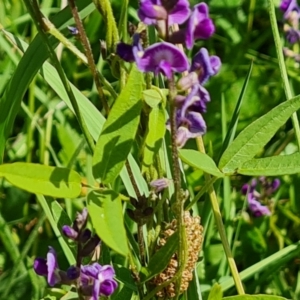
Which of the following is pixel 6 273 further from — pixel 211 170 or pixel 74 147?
pixel 211 170

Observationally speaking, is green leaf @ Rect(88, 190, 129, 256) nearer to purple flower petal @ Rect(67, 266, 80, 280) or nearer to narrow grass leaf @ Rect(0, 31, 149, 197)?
purple flower petal @ Rect(67, 266, 80, 280)

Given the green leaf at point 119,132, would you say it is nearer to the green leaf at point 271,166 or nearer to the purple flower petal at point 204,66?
the purple flower petal at point 204,66

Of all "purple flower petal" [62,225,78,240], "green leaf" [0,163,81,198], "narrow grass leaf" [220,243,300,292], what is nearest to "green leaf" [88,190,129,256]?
"green leaf" [0,163,81,198]

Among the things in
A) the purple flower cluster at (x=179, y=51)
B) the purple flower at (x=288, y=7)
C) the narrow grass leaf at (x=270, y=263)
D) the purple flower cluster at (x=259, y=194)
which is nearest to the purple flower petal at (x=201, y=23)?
the purple flower cluster at (x=179, y=51)

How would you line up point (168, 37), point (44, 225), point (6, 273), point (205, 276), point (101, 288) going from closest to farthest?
point (168, 37) → point (101, 288) → point (6, 273) → point (205, 276) → point (44, 225)

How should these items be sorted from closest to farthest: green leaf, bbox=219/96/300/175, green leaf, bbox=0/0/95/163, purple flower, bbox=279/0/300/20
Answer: green leaf, bbox=219/96/300/175
green leaf, bbox=0/0/95/163
purple flower, bbox=279/0/300/20

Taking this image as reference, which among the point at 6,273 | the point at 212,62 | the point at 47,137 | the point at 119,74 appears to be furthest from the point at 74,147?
the point at 212,62
